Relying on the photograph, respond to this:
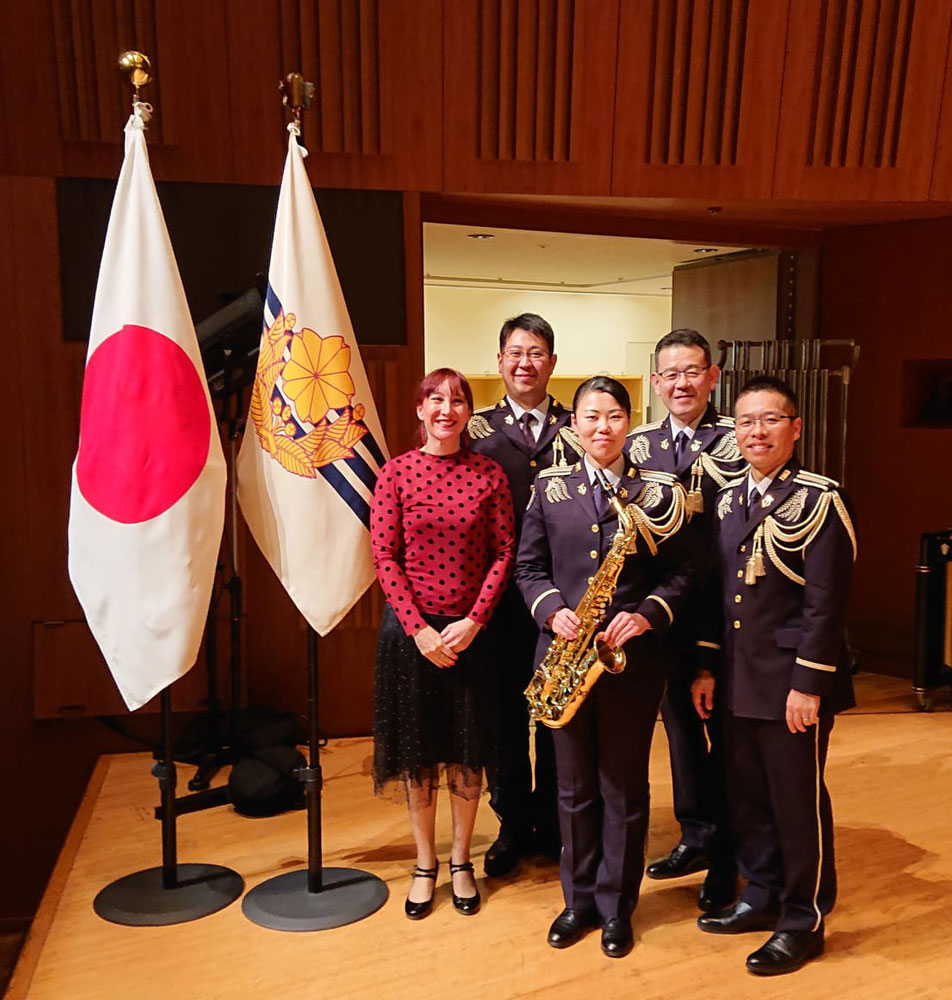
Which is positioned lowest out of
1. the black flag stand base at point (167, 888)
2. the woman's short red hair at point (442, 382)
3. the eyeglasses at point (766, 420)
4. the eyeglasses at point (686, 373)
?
the black flag stand base at point (167, 888)

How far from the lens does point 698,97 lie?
429cm

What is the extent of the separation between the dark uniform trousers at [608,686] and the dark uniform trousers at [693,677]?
17 centimetres

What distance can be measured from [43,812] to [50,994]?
1691mm

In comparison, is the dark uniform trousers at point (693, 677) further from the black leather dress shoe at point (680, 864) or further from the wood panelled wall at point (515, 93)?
the wood panelled wall at point (515, 93)

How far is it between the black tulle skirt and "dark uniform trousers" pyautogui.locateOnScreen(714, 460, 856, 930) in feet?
2.29

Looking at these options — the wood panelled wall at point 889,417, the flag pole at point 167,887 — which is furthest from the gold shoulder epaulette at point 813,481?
the wood panelled wall at point 889,417

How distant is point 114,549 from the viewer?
2686 mm

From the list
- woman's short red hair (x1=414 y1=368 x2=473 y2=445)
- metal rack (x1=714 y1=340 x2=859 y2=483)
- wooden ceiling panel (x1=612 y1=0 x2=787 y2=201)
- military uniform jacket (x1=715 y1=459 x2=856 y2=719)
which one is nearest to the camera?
military uniform jacket (x1=715 y1=459 x2=856 y2=719)

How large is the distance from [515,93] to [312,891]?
10.7ft

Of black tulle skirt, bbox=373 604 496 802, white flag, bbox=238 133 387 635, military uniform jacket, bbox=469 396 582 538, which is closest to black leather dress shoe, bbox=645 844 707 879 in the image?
black tulle skirt, bbox=373 604 496 802

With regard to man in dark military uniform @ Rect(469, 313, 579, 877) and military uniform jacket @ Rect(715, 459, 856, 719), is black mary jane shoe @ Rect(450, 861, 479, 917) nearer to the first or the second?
man in dark military uniform @ Rect(469, 313, 579, 877)

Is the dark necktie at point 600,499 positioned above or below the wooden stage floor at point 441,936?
above

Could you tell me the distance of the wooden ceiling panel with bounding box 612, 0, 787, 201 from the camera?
13.8ft

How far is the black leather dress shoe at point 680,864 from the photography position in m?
3.07
